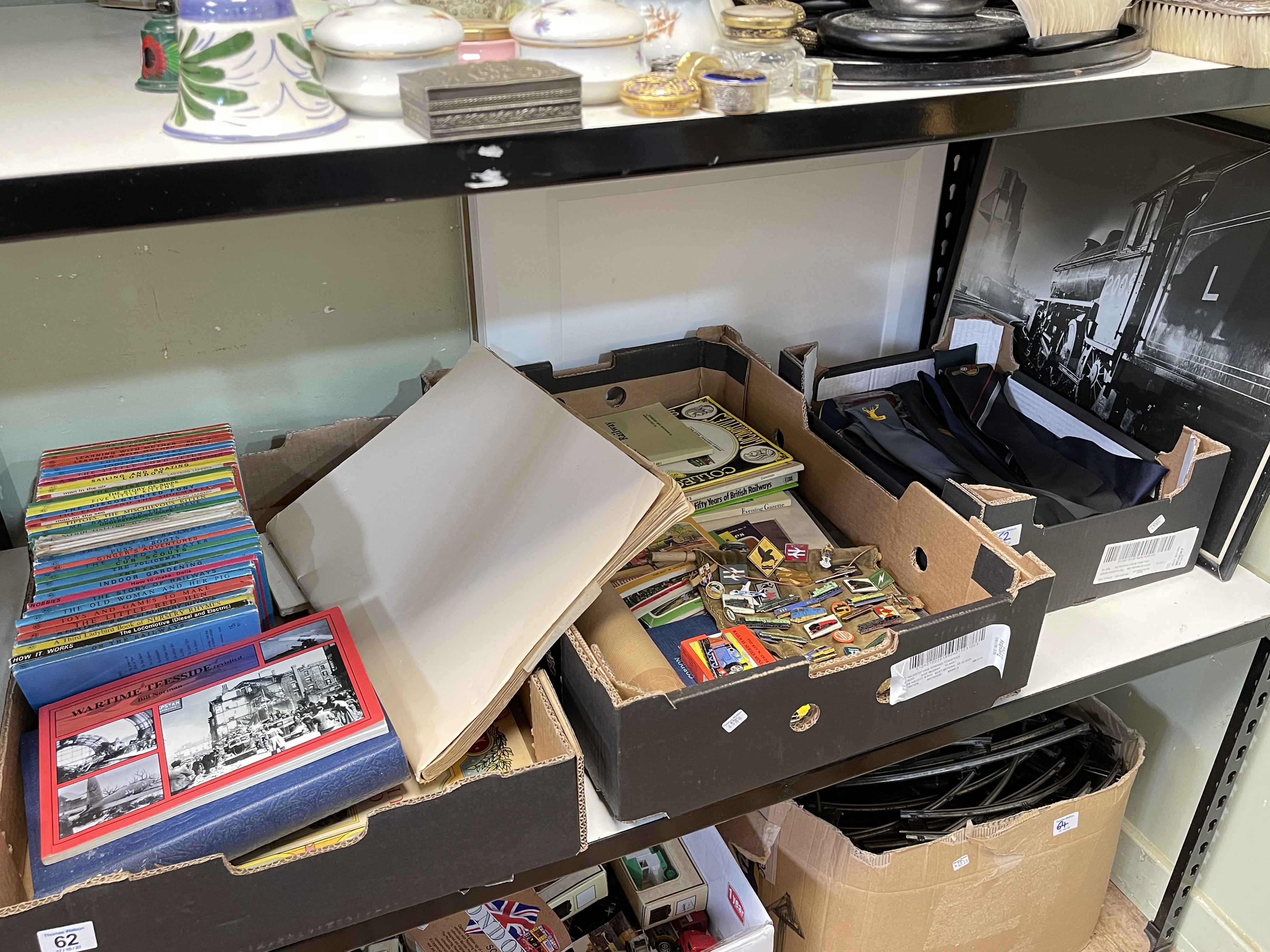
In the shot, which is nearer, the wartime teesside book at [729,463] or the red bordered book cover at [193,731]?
the red bordered book cover at [193,731]

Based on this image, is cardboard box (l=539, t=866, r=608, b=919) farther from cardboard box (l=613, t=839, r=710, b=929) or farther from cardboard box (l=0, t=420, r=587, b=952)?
cardboard box (l=0, t=420, r=587, b=952)

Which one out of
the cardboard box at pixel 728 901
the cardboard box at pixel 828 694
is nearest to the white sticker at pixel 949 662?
the cardboard box at pixel 828 694

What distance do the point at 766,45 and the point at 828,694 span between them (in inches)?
20.2

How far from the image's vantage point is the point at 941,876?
1.13 metres

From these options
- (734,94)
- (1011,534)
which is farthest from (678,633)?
(734,94)

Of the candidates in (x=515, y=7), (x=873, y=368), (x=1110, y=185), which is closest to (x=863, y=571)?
(x=873, y=368)

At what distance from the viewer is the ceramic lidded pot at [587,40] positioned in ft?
2.07

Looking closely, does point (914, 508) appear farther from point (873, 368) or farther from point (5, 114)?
point (5, 114)

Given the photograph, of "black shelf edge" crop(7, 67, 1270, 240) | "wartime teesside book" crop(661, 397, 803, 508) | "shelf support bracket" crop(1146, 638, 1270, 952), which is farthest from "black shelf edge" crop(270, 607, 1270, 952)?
"black shelf edge" crop(7, 67, 1270, 240)

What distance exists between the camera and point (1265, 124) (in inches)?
39.9

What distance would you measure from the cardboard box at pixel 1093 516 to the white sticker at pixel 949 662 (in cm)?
13

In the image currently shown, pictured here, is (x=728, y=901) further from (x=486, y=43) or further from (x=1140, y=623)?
(x=486, y=43)

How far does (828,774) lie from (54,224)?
0.75 metres

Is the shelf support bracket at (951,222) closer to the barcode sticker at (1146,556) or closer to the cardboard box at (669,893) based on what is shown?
the barcode sticker at (1146,556)
